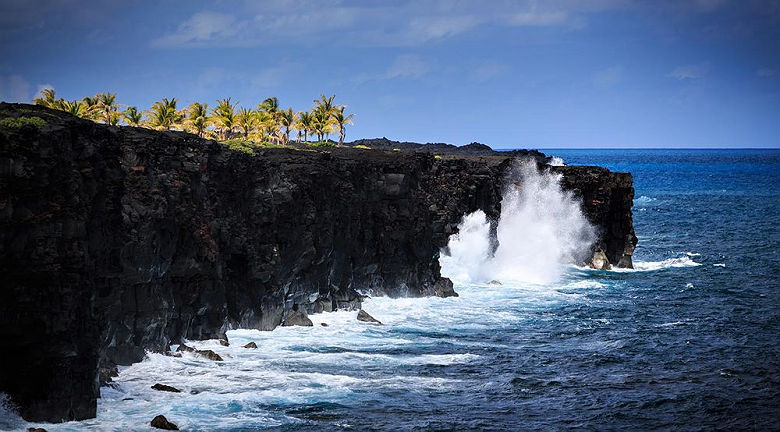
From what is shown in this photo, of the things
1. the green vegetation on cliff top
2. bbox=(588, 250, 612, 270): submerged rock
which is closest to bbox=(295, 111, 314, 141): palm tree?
the green vegetation on cliff top

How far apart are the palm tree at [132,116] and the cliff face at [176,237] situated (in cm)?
2296

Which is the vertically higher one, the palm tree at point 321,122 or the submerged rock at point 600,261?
the palm tree at point 321,122

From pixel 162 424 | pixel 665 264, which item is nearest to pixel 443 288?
pixel 665 264

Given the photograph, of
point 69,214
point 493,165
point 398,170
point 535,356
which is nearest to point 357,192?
point 398,170

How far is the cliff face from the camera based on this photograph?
119 feet

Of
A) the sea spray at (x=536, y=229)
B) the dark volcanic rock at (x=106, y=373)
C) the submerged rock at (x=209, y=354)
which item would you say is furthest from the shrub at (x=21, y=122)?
the sea spray at (x=536, y=229)

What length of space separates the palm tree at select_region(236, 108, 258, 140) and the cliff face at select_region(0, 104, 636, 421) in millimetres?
18960

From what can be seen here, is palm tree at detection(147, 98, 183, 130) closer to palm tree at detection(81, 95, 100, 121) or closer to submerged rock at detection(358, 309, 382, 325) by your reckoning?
palm tree at detection(81, 95, 100, 121)

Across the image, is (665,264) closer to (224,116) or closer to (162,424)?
(224,116)

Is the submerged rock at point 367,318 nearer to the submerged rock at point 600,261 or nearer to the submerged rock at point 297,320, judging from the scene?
the submerged rock at point 297,320

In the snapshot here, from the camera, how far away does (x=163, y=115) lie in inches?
3403

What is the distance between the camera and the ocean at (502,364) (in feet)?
138

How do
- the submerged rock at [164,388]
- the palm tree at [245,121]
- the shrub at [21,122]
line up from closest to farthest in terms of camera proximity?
the shrub at [21,122] < the submerged rock at [164,388] < the palm tree at [245,121]

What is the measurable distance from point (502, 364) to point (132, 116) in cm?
4980
